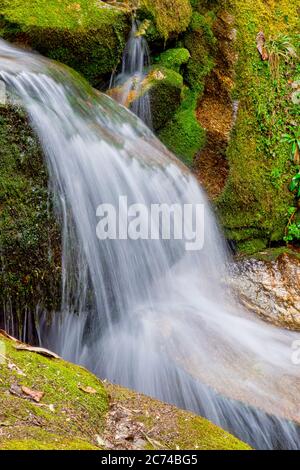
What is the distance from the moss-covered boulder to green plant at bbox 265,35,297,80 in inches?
211

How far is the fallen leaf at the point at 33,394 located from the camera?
244cm

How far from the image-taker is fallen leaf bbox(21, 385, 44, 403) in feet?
8.01

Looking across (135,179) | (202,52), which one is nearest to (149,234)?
(135,179)

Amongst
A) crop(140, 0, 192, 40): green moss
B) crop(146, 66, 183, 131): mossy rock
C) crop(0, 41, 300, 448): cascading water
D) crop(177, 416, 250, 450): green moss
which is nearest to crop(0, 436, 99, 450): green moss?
crop(177, 416, 250, 450): green moss

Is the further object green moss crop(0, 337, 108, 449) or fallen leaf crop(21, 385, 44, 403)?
fallen leaf crop(21, 385, 44, 403)

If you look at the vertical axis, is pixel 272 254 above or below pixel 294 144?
below

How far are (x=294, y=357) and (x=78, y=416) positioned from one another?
8.25 ft

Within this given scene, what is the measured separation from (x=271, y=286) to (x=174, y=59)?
3.10 metres

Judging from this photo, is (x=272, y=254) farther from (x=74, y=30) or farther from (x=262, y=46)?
(x=74, y=30)

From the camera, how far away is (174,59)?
6.41 m

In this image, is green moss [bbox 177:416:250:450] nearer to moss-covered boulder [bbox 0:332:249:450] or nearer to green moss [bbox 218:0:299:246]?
moss-covered boulder [bbox 0:332:249:450]

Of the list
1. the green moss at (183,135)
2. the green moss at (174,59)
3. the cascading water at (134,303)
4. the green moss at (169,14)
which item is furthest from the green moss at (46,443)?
the green moss at (169,14)

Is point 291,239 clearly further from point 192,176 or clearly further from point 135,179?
point 135,179

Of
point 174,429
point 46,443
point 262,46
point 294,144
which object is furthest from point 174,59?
point 46,443
